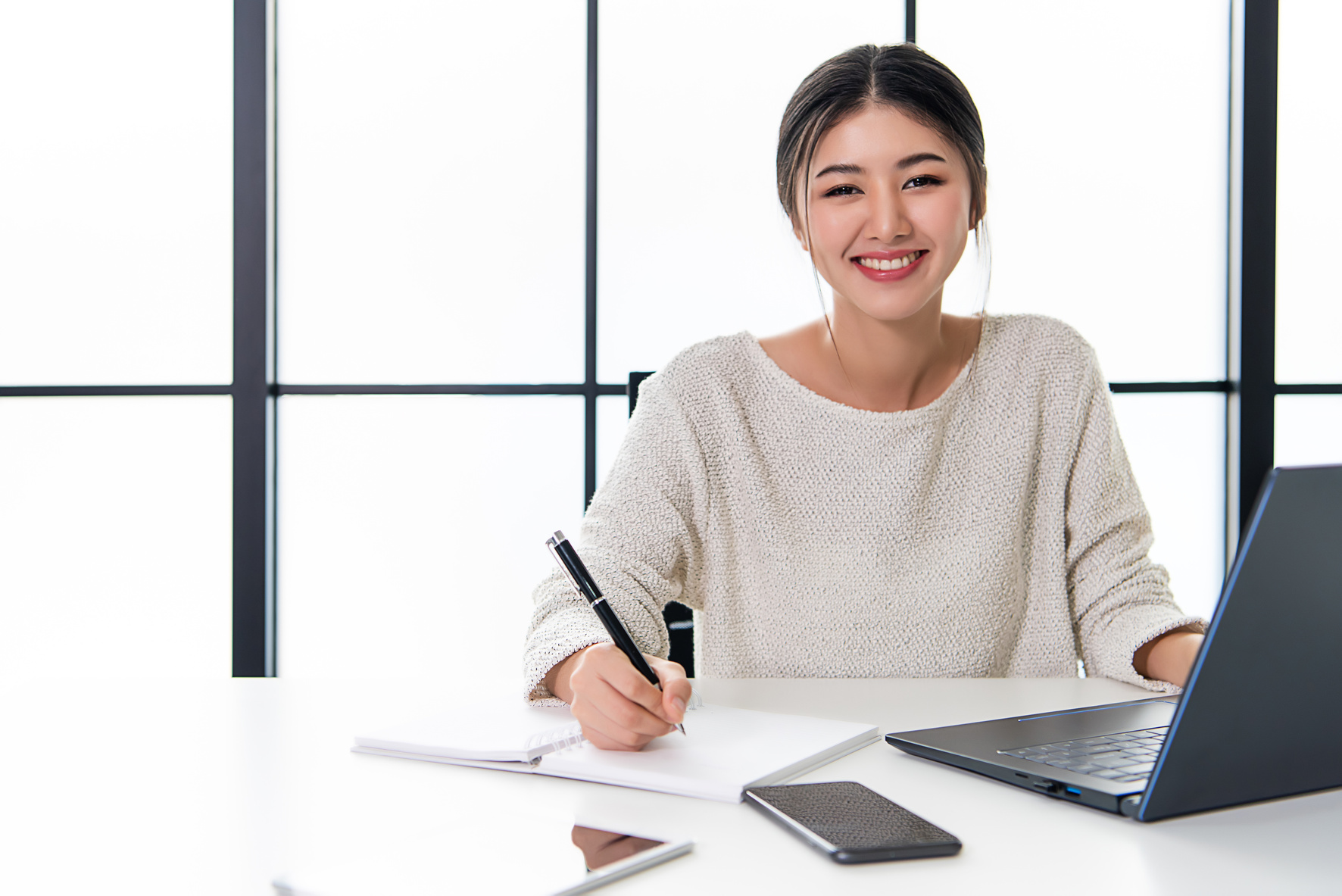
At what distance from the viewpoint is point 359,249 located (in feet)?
7.37

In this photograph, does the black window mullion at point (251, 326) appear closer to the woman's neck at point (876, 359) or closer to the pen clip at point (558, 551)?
the woman's neck at point (876, 359)

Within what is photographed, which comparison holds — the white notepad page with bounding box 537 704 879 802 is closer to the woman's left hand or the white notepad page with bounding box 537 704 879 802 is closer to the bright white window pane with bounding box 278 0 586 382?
the woman's left hand

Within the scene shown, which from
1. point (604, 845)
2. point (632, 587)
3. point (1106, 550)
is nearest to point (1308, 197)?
point (1106, 550)

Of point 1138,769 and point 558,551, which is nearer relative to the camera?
point 1138,769

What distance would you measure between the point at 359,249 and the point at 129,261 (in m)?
0.55

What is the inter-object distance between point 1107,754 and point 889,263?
68 centimetres

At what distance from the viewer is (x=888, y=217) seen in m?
1.12

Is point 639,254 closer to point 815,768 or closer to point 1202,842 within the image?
point 815,768

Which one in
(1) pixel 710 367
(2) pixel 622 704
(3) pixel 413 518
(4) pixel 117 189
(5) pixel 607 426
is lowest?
(3) pixel 413 518

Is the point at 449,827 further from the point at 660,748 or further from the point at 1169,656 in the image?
the point at 1169,656

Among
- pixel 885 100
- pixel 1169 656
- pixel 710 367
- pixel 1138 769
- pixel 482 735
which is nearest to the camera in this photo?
pixel 1138 769

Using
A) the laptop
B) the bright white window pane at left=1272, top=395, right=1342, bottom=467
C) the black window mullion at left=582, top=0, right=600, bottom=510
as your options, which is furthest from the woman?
the bright white window pane at left=1272, top=395, right=1342, bottom=467

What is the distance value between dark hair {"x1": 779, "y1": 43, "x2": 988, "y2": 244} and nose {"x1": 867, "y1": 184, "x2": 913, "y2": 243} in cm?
10

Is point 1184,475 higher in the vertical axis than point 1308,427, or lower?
lower
